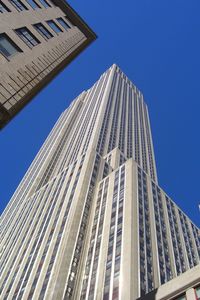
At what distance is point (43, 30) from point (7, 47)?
24.3 ft

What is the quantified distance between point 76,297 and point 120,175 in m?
40.7

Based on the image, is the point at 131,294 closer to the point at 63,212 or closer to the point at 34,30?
the point at 63,212

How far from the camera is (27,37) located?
80.7 ft

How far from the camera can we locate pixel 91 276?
240 ft

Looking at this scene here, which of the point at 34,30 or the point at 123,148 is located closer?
the point at 34,30

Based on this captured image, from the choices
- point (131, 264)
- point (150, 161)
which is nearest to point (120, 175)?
point (131, 264)

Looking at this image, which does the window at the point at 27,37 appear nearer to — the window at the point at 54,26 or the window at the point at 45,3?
the window at the point at 54,26

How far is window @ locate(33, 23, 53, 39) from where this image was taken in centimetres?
2693

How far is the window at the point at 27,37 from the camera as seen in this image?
23.8 metres

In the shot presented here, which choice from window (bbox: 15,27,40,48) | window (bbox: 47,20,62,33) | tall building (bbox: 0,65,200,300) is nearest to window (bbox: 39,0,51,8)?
window (bbox: 47,20,62,33)

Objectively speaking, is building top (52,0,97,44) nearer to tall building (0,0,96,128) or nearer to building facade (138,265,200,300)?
tall building (0,0,96,128)

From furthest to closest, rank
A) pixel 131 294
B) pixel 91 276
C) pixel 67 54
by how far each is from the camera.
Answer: pixel 91 276
pixel 131 294
pixel 67 54

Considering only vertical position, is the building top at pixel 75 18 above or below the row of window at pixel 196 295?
above

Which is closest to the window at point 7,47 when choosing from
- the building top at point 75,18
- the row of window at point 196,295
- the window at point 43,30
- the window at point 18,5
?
the window at point 18,5
